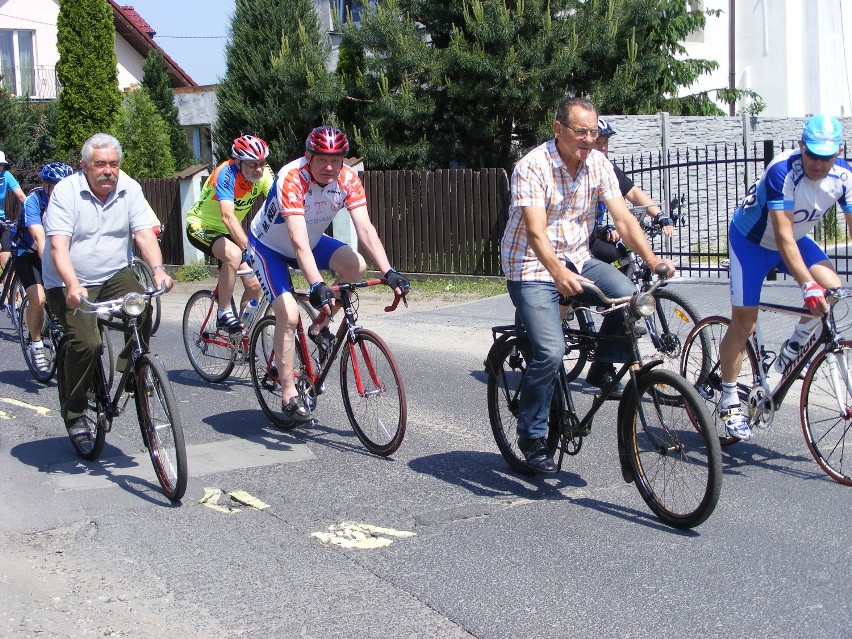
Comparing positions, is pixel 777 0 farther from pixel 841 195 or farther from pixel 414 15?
pixel 841 195

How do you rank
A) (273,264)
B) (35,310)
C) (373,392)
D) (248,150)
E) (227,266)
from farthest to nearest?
(35,310) < (227,266) < (248,150) < (273,264) < (373,392)

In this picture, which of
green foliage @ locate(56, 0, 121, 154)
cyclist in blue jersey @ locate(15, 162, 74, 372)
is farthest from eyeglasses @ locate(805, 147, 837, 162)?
green foliage @ locate(56, 0, 121, 154)

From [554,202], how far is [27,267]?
5.76 m

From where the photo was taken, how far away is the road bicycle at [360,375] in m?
6.33

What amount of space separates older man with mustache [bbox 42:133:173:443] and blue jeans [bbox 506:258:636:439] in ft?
6.59

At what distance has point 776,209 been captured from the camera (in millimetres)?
5453

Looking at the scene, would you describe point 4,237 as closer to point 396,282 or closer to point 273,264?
point 273,264

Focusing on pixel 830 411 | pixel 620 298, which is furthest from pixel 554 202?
pixel 830 411

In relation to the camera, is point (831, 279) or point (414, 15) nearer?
point (831, 279)

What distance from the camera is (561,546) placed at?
489cm

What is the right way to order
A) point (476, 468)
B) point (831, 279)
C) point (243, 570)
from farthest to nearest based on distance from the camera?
point (476, 468)
point (831, 279)
point (243, 570)

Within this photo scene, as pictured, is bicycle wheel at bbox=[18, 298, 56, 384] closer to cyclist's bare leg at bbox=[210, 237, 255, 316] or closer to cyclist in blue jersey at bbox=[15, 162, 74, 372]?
cyclist in blue jersey at bbox=[15, 162, 74, 372]

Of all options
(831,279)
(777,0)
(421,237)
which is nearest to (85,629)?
(831,279)

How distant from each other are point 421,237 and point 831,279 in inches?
434
